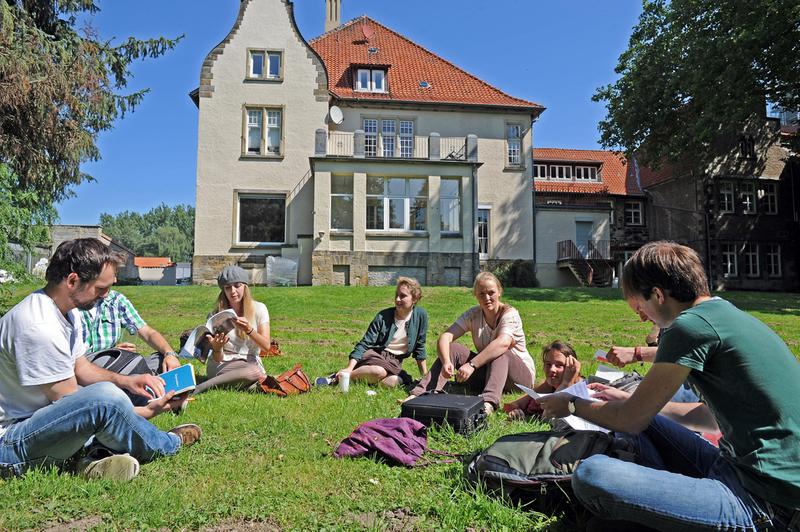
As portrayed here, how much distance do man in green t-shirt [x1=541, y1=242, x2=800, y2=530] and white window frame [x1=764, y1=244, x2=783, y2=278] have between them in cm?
3443

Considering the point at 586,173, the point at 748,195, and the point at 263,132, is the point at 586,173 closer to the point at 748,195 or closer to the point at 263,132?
the point at 748,195

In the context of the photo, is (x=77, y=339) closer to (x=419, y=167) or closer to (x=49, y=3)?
(x=49, y=3)

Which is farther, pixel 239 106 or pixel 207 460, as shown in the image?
pixel 239 106

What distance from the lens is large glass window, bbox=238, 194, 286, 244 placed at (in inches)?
911

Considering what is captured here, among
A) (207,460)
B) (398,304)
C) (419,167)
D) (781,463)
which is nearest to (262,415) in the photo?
(207,460)

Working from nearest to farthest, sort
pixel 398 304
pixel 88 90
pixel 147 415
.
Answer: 1. pixel 147 415
2. pixel 398 304
3. pixel 88 90

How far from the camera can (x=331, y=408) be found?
500 cm

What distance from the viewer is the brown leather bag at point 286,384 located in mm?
5594

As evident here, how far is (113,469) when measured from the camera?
3205 millimetres

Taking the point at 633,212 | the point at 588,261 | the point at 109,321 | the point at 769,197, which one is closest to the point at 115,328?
the point at 109,321

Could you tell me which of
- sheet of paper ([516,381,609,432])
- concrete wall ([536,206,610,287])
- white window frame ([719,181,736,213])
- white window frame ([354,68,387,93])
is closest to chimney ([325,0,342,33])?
white window frame ([354,68,387,93])

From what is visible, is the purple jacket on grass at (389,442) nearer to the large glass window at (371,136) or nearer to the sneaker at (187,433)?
the sneaker at (187,433)

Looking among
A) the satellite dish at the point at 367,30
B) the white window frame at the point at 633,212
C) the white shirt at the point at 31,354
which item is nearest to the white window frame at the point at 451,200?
the satellite dish at the point at 367,30

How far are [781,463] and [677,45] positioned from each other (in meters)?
22.4
